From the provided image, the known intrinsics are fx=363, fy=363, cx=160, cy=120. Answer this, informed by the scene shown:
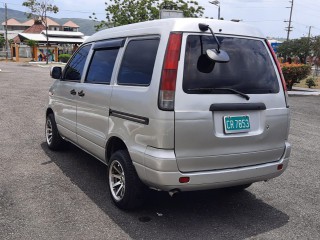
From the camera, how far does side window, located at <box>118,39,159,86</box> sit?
3.67 meters

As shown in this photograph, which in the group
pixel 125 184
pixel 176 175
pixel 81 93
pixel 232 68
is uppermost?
pixel 232 68

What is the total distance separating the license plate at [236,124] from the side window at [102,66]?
1569 mm

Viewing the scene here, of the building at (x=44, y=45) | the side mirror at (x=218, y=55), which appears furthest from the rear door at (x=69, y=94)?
the building at (x=44, y=45)

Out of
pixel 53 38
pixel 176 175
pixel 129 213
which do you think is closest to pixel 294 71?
pixel 129 213

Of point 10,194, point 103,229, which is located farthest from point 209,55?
point 10,194

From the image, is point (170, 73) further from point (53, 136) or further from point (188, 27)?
point (53, 136)

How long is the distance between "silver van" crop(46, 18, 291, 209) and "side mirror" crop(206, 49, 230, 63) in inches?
0.4

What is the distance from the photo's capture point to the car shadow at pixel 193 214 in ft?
12.0

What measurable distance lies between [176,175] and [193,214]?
89 centimetres

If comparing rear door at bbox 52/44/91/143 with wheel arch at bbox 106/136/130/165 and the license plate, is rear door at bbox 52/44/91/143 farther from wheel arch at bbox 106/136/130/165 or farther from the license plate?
the license plate

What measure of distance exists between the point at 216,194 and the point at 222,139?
141 cm

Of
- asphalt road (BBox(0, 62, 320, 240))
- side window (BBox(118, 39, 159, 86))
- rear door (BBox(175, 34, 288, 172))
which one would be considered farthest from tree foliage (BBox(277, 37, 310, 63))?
side window (BBox(118, 39, 159, 86))

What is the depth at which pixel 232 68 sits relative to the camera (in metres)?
3.73

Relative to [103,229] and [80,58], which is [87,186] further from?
[80,58]
